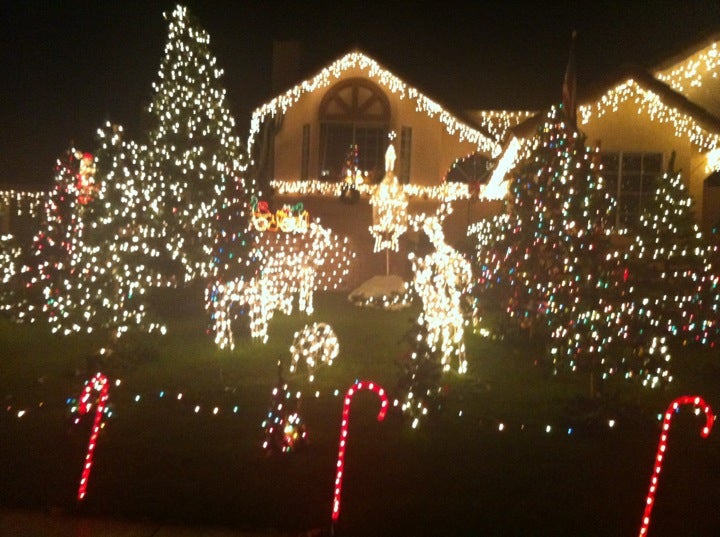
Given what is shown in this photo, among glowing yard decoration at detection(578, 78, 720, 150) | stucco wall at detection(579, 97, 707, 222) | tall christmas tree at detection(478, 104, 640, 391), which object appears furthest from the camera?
stucco wall at detection(579, 97, 707, 222)

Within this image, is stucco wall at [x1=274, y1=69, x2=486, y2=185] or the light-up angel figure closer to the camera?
the light-up angel figure

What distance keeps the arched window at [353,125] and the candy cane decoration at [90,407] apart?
1341 centimetres

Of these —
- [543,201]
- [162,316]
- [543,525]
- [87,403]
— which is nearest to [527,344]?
[543,201]

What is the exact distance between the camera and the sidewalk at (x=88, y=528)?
5336mm

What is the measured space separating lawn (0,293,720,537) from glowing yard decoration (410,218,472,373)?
1.79 feet

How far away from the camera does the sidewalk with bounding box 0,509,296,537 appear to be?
534 centimetres

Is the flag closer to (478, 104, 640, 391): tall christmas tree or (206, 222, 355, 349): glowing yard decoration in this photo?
(478, 104, 640, 391): tall christmas tree

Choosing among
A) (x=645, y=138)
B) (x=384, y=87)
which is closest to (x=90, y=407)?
(x=645, y=138)

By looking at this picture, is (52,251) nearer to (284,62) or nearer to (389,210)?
(389,210)

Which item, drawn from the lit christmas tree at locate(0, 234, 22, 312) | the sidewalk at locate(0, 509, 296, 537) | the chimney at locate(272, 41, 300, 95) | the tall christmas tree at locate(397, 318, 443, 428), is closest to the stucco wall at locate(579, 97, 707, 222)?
the chimney at locate(272, 41, 300, 95)

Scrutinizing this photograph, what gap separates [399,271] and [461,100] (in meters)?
4.97

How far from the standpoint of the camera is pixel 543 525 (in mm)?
5633

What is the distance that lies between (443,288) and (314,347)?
1.71 m

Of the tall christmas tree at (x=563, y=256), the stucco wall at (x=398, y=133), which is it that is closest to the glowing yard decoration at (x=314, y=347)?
the tall christmas tree at (x=563, y=256)
